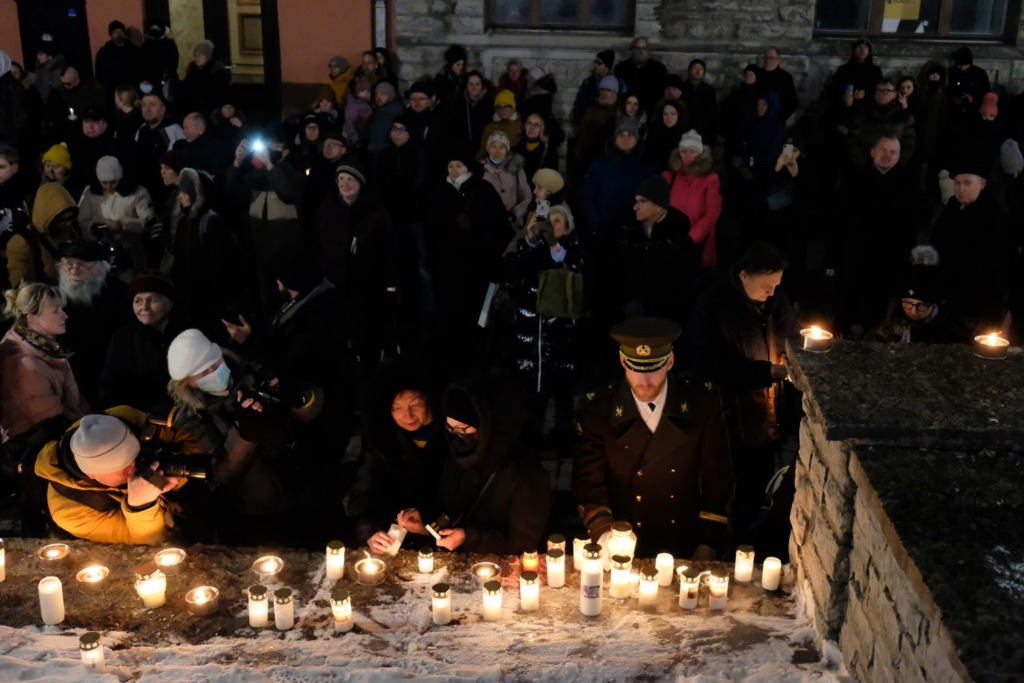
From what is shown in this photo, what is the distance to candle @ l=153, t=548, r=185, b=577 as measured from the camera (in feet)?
15.3

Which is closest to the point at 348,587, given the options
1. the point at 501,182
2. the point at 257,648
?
the point at 257,648

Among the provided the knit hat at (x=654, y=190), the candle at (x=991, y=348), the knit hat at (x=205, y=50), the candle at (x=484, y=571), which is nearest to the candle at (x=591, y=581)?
the candle at (x=484, y=571)

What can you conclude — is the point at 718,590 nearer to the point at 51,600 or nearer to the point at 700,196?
the point at 51,600

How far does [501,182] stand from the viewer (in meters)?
9.44

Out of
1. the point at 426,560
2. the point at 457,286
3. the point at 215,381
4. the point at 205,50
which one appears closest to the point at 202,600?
the point at 426,560

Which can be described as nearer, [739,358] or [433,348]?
[739,358]

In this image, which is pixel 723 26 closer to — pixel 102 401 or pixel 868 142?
pixel 868 142

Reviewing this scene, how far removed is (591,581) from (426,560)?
2.52ft

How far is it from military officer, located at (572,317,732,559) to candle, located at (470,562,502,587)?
0.48m

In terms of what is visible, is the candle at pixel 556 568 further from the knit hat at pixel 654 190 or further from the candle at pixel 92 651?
the knit hat at pixel 654 190

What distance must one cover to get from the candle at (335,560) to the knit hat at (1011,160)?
8.07 meters

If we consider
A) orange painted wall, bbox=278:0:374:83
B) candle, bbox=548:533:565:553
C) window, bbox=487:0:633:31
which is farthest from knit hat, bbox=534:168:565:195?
orange painted wall, bbox=278:0:374:83

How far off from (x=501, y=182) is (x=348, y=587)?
5.45 meters

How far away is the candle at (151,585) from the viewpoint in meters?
4.40
